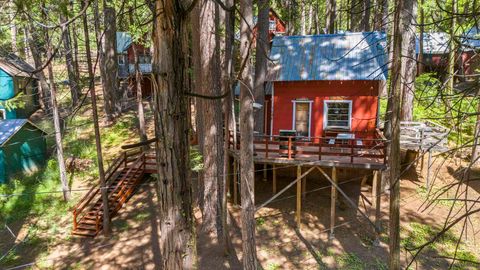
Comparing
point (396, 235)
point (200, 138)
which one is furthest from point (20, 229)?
point (396, 235)

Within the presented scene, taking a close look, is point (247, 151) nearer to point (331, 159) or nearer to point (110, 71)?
point (331, 159)

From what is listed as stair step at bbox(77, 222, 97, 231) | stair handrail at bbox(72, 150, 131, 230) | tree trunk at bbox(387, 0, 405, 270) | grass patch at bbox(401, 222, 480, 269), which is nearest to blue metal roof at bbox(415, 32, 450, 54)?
tree trunk at bbox(387, 0, 405, 270)

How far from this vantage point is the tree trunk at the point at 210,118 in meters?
10.9

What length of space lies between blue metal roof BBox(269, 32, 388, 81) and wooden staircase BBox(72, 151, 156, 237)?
8.07 metres

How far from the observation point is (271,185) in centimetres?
1521

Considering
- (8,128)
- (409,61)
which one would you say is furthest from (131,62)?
(409,61)

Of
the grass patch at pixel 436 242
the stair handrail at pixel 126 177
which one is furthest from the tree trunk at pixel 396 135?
the stair handrail at pixel 126 177

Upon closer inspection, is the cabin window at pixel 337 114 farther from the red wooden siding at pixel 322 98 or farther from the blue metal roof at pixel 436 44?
the blue metal roof at pixel 436 44

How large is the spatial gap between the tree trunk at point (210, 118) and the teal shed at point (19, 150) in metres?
10.3

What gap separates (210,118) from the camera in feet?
37.0

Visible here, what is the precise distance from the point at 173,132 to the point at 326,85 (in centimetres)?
1047

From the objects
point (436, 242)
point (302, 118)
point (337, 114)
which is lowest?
point (436, 242)

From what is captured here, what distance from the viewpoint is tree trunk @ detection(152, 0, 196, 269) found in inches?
125

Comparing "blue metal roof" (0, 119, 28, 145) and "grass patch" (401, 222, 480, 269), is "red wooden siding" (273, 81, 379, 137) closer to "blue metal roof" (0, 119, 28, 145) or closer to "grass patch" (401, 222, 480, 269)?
"grass patch" (401, 222, 480, 269)
